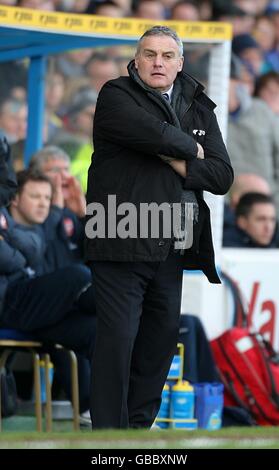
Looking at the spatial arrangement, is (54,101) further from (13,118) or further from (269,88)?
(269,88)

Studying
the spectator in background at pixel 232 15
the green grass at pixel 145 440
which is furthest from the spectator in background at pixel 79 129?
the green grass at pixel 145 440

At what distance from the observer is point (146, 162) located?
18.3 feet

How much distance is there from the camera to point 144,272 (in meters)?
5.59

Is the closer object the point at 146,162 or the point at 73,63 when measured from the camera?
the point at 146,162

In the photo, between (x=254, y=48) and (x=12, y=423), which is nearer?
(x=12, y=423)

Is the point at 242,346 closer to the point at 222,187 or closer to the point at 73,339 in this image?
the point at 73,339

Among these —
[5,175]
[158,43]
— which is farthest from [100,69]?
[158,43]

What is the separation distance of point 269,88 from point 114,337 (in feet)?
21.6

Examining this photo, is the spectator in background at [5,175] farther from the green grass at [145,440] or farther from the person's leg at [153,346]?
the green grass at [145,440]

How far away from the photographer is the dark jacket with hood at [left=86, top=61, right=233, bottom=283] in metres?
5.50

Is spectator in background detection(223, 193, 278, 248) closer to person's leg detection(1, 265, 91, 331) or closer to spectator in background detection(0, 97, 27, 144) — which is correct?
spectator in background detection(0, 97, 27, 144)

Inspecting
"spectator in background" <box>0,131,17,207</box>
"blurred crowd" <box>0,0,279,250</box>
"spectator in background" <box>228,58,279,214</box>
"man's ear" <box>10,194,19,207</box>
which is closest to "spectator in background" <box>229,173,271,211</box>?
"blurred crowd" <box>0,0,279,250</box>
